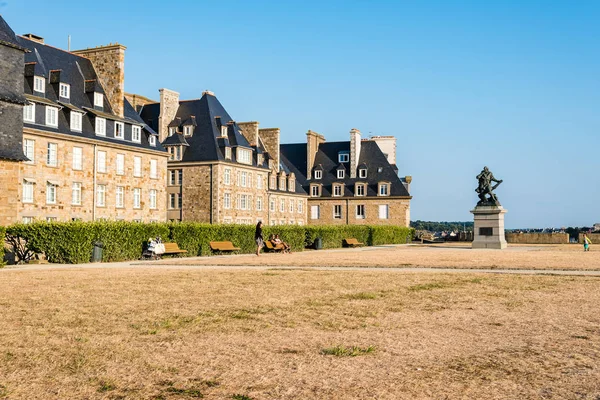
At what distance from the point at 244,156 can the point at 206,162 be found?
215 inches

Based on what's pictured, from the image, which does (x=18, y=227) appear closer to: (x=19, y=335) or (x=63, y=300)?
(x=63, y=300)

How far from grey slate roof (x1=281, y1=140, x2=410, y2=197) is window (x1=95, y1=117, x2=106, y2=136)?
40595 mm

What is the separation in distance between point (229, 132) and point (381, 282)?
45.2m

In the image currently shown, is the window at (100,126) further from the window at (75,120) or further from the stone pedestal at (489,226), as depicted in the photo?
the stone pedestal at (489,226)

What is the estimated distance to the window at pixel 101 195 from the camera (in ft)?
146

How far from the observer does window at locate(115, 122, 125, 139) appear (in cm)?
4712

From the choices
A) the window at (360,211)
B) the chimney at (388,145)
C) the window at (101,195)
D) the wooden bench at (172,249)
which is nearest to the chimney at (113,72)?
the window at (101,195)

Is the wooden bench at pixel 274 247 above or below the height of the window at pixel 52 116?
below

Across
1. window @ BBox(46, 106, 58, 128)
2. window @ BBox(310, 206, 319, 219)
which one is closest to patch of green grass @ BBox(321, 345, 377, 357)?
window @ BBox(46, 106, 58, 128)

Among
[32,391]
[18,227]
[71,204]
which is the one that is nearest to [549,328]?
[32,391]

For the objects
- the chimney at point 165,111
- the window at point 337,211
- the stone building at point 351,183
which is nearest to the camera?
the chimney at point 165,111

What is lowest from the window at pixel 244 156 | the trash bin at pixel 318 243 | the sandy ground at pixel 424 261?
the sandy ground at pixel 424 261

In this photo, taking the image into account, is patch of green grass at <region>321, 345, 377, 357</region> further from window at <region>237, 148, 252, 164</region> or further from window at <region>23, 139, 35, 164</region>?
window at <region>237, 148, 252, 164</region>

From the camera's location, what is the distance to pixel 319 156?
282 feet
